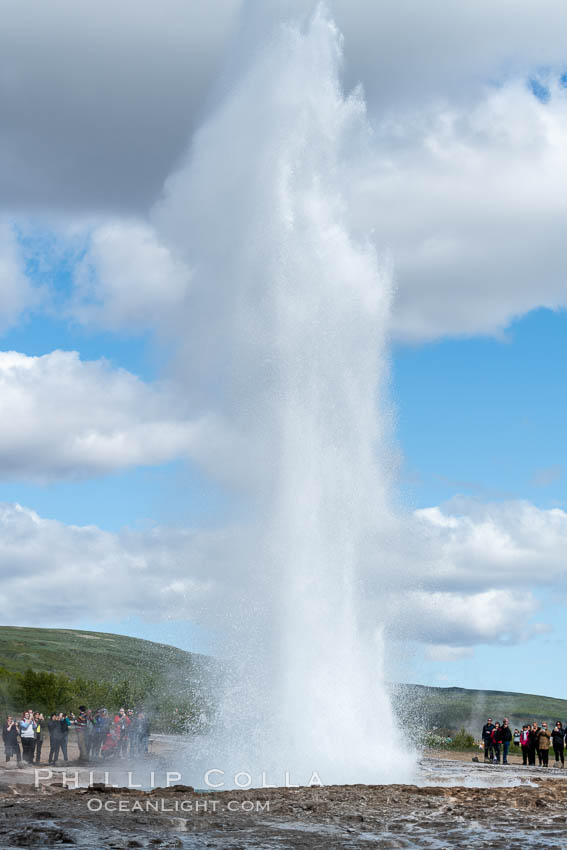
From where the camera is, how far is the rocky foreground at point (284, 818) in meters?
11.9

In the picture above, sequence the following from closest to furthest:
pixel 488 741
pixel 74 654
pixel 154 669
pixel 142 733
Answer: pixel 142 733
pixel 488 741
pixel 154 669
pixel 74 654

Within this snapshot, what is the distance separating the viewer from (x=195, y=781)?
60.5 feet

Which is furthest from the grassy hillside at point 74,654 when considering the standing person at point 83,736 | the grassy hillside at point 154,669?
the standing person at point 83,736

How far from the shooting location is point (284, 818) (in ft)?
45.7

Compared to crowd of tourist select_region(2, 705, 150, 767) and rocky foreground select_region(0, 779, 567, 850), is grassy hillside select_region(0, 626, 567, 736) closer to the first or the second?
crowd of tourist select_region(2, 705, 150, 767)

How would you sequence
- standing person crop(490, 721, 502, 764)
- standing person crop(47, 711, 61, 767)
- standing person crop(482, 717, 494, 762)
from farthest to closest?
standing person crop(482, 717, 494, 762), standing person crop(490, 721, 502, 764), standing person crop(47, 711, 61, 767)

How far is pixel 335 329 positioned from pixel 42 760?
590 inches

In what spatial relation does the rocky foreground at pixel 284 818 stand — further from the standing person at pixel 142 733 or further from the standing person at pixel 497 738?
the standing person at pixel 497 738

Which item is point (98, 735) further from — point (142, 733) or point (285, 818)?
point (285, 818)

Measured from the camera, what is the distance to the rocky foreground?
11.9 m

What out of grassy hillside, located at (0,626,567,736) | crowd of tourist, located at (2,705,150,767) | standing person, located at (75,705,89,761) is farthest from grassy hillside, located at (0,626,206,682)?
crowd of tourist, located at (2,705,150,767)

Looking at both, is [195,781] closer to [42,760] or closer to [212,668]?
[212,668]

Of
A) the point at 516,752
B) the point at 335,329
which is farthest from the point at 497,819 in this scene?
the point at 516,752

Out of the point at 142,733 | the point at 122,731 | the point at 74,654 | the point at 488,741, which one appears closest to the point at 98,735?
the point at 122,731
